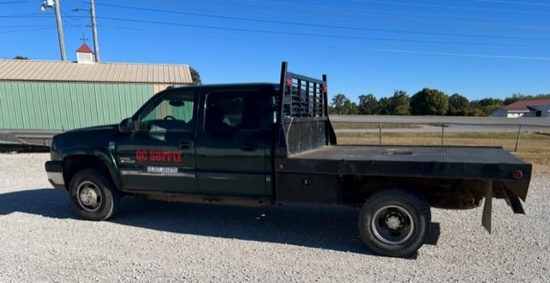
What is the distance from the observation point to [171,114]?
17.3 feet

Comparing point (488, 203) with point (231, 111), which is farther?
point (231, 111)

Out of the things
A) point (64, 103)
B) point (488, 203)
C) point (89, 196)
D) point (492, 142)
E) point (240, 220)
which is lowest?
point (492, 142)

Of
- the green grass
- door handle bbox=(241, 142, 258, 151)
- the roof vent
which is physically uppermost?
the roof vent

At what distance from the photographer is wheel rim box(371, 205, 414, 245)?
420cm

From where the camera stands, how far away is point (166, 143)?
5.09m

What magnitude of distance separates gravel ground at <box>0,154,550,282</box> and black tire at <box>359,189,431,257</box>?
0.50 feet

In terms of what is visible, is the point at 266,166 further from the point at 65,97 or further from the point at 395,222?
the point at 65,97

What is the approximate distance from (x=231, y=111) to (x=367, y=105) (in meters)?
78.6

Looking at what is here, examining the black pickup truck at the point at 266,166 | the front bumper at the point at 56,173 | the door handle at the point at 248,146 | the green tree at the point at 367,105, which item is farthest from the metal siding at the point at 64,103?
the green tree at the point at 367,105

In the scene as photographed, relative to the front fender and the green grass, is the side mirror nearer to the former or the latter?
the front fender

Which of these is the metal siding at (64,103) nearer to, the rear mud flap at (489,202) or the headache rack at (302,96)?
the headache rack at (302,96)

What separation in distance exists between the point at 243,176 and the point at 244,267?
1220mm

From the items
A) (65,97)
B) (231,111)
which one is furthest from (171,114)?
(65,97)

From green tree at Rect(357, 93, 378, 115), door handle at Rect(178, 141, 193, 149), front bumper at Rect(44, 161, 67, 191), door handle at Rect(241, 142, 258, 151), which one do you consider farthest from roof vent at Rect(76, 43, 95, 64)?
green tree at Rect(357, 93, 378, 115)
